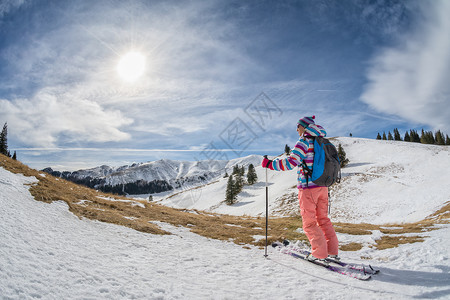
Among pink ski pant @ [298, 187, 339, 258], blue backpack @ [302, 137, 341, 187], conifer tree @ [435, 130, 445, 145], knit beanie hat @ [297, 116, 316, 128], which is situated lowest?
pink ski pant @ [298, 187, 339, 258]

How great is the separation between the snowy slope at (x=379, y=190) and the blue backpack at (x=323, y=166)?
2692 centimetres

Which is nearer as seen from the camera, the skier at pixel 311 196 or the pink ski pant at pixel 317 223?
the pink ski pant at pixel 317 223

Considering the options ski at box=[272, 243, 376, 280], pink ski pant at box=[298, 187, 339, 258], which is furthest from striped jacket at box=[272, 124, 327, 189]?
ski at box=[272, 243, 376, 280]

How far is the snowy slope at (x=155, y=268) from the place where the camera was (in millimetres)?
2559

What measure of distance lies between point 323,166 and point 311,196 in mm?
744

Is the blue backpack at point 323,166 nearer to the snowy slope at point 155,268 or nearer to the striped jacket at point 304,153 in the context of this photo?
the striped jacket at point 304,153

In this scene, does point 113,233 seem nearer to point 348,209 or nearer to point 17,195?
point 17,195

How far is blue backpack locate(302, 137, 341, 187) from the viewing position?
477cm

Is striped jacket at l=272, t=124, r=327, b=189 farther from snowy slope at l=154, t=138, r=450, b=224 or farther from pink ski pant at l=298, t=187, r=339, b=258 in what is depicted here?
snowy slope at l=154, t=138, r=450, b=224

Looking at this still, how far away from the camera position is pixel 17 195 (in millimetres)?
5414

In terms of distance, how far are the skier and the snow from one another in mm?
689

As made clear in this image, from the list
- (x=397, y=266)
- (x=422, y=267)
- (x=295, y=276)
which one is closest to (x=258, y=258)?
(x=295, y=276)

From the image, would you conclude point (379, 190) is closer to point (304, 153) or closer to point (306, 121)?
point (306, 121)

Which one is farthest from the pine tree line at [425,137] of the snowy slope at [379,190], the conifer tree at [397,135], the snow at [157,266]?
the snow at [157,266]
